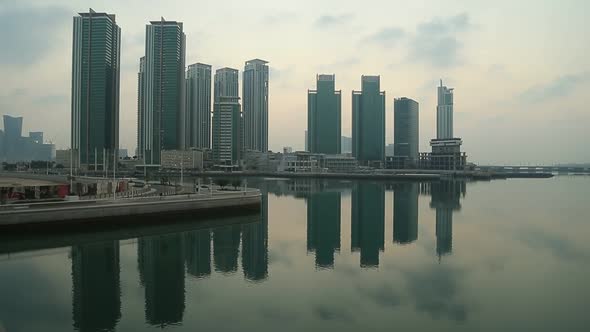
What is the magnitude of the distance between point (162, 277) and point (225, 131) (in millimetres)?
153320

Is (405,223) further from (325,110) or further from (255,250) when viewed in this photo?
(325,110)

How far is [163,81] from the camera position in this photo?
148m

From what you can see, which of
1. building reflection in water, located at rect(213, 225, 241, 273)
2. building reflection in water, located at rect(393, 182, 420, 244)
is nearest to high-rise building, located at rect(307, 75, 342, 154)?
building reflection in water, located at rect(393, 182, 420, 244)

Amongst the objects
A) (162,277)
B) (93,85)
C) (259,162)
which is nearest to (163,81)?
(93,85)

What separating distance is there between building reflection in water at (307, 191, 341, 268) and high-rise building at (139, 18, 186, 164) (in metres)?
113

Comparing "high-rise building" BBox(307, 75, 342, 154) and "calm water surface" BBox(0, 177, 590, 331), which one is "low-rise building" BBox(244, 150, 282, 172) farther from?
"calm water surface" BBox(0, 177, 590, 331)

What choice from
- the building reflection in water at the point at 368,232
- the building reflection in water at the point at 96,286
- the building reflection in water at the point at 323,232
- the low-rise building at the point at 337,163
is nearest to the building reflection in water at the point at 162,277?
the building reflection in water at the point at 96,286

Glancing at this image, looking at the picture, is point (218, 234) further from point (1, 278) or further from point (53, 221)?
point (1, 278)

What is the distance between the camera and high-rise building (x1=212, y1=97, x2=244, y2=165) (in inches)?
6614

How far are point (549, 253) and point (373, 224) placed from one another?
46.9 feet

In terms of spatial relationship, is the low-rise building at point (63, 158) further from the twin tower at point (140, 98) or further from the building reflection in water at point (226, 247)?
the building reflection in water at point (226, 247)

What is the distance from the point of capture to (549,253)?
2467 cm

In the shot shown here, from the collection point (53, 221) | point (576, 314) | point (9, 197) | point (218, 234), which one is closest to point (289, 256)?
point (218, 234)

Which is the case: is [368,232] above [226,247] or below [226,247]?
below
